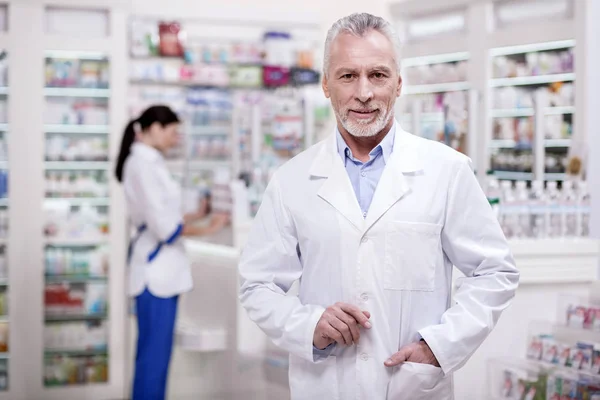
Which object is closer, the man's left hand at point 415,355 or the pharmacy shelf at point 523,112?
the man's left hand at point 415,355

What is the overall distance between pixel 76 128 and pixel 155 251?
7.23ft

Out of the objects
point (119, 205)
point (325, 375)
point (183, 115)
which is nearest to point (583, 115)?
point (183, 115)

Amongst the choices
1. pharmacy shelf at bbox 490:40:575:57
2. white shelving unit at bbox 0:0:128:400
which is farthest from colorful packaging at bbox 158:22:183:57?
pharmacy shelf at bbox 490:40:575:57

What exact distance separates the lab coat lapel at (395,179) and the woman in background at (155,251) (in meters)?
3.03

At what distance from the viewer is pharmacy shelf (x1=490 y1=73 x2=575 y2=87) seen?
725 centimetres

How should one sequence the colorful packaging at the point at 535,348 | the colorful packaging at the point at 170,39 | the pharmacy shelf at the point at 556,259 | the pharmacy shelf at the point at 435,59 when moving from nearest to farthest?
the colorful packaging at the point at 535,348
the pharmacy shelf at the point at 556,259
the colorful packaging at the point at 170,39
the pharmacy shelf at the point at 435,59

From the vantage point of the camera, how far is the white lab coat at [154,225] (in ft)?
16.8

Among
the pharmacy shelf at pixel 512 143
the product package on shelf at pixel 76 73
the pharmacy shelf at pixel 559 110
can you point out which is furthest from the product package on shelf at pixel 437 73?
the product package on shelf at pixel 76 73

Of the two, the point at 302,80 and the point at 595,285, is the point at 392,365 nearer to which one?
the point at 595,285

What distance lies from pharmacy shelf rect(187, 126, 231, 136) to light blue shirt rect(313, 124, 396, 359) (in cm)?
495

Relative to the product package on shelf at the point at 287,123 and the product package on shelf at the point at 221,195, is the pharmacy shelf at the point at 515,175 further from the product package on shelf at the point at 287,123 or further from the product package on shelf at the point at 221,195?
the product package on shelf at the point at 221,195

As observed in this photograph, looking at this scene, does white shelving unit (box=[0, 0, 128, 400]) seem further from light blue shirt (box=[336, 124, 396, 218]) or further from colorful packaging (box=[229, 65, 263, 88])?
light blue shirt (box=[336, 124, 396, 218])

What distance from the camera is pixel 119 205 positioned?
22.7ft

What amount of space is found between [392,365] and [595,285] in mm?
1897
